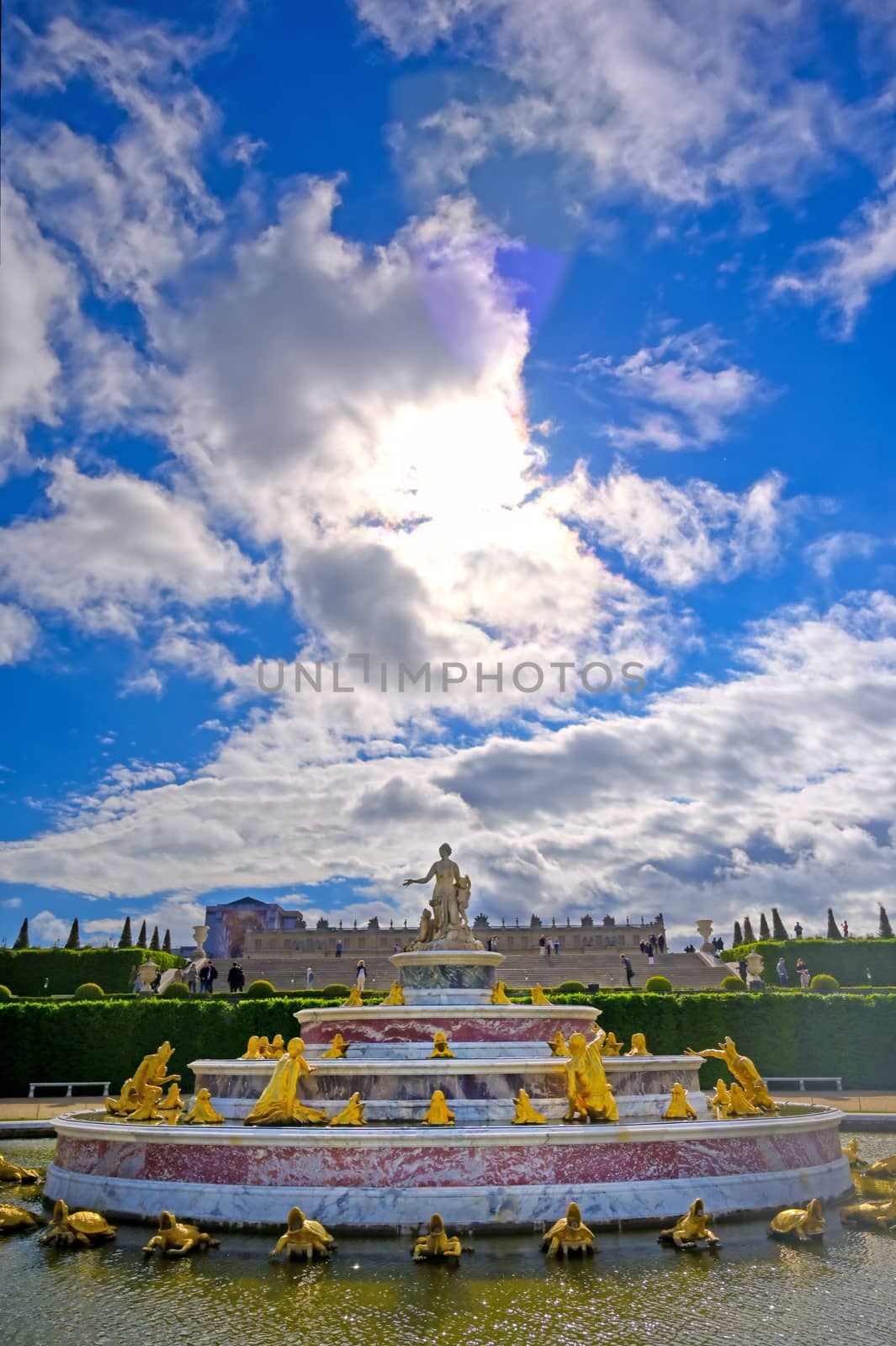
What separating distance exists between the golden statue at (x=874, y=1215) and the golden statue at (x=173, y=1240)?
889 cm

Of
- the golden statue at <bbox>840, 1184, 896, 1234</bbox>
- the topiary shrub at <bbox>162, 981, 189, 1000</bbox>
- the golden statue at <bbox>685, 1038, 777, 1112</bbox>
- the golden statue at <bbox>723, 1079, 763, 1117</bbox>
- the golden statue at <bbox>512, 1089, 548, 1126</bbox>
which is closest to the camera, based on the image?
the golden statue at <bbox>840, 1184, 896, 1234</bbox>

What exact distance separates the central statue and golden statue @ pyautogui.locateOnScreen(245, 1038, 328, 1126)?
293 inches

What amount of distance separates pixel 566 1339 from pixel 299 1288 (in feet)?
10.9

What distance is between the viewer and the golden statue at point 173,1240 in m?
12.8

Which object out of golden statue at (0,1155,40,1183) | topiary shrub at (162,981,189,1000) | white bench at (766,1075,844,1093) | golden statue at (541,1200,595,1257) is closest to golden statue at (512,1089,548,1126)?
golden statue at (541,1200,595,1257)

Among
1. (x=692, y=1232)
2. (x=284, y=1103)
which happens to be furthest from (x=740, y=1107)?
(x=284, y=1103)

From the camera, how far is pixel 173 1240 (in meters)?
12.8

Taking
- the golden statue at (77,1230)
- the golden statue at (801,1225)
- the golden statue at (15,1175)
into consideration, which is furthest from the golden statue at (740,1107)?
the golden statue at (15,1175)

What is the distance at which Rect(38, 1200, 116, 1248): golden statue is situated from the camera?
13.2 m

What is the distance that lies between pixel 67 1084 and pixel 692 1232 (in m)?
24.6

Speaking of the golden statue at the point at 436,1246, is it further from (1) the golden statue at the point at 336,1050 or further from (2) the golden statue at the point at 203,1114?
(1) the golden statue at the point at 336,1050

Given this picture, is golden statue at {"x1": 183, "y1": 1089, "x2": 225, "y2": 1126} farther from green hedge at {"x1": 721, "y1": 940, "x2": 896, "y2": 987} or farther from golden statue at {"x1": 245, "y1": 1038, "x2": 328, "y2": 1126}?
green hedge at {"x1": 721, "y1": 940, "x2": 896, "y2": 987}

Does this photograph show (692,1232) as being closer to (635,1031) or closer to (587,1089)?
(587,1089)

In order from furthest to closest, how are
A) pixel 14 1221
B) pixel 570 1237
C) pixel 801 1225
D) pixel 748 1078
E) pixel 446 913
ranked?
1. pixel 446 913
2. pixel 748 1078
3. pixel 14 1221
4. pixel 801 1225
5. pixel 570 1237
